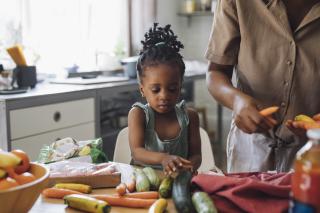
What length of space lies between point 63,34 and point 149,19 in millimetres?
973

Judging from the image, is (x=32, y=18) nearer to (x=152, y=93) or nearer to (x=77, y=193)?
(x=152, y=93)

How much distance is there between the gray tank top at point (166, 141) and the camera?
1511 mm

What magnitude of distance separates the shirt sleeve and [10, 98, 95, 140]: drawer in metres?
1.32

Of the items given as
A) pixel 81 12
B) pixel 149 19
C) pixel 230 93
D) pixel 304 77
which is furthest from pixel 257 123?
pixel 149 19

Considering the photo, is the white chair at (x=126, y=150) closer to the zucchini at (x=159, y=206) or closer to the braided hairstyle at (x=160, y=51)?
the braided hairstyle at (x=160, y=51)

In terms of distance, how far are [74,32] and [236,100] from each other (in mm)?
2777

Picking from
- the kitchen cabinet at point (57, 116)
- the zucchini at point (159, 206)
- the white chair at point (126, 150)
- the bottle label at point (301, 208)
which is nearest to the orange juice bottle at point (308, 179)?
the bottle label at point (301, 208)

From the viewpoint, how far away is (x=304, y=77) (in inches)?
54.3

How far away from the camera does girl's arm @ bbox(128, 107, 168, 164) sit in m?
1.37

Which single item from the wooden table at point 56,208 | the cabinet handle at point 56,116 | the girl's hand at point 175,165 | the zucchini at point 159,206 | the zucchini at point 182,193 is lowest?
the cabinet handle at point 56,116

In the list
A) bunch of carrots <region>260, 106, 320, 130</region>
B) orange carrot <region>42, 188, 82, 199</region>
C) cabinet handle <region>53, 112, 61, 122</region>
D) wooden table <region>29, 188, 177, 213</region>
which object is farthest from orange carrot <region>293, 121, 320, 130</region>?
cabinet handle <region>53, 112, 61, 122</region>

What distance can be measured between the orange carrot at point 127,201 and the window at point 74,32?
2335mm

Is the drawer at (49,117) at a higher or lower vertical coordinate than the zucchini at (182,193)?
lower

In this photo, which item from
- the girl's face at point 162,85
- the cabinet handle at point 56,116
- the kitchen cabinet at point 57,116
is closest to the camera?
the girl's face at point 162,85
